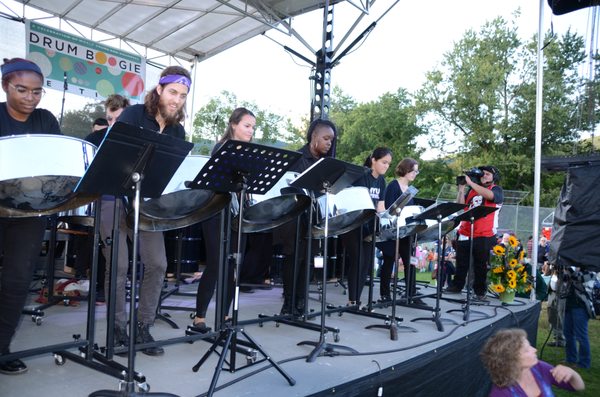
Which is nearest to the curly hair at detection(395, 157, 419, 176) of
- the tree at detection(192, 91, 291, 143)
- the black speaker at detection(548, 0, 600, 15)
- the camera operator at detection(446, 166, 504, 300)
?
the camera operator at detection(446, 166, 504, 300)

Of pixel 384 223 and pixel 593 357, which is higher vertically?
pixel 384 223

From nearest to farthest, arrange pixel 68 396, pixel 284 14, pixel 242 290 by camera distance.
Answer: pixel 68 396
pixel 242 290
pixel 284 14

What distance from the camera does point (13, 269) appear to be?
1.79m

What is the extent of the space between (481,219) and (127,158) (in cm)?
379

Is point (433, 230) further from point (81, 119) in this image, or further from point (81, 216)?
point (81, 119)

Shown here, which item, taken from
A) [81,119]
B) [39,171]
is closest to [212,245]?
[39,171]

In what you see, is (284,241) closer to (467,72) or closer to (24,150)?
(24,150)

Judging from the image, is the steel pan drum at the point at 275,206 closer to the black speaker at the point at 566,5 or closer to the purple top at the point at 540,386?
the purple top at the point at 540,386

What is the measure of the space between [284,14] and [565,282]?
4.92 meters

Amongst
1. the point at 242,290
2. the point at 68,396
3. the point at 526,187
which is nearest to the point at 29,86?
the point at 68,396

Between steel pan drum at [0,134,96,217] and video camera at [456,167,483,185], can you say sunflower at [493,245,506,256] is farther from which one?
steel pan drum at [0,134,96,217]

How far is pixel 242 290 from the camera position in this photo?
14.2ft

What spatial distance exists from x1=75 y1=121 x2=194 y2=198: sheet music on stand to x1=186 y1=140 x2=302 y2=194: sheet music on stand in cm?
14

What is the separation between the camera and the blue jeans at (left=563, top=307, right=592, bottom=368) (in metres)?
3.83
